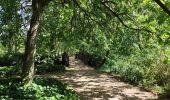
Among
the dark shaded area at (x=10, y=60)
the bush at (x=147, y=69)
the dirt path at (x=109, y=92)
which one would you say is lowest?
the dirt path at (x=109, y=92)

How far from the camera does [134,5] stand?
1335 cm

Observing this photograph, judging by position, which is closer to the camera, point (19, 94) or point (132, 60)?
point (19, 94)

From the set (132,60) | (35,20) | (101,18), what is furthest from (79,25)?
(132,60)

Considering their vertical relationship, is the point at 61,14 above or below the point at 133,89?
above

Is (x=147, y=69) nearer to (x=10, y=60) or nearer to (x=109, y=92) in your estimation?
(x=109, y=92)

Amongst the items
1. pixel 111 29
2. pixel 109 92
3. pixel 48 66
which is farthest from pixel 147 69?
pixel 48 66

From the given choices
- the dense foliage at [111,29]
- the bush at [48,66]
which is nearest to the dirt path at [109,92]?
the dense foliage at [111,29]

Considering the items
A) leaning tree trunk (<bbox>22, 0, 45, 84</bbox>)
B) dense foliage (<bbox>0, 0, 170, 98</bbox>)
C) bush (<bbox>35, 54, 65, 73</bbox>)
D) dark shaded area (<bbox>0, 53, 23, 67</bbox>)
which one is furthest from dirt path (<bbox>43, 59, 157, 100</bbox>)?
dark shaded area (<bbox>0, 53, 23, 67</bbox>)

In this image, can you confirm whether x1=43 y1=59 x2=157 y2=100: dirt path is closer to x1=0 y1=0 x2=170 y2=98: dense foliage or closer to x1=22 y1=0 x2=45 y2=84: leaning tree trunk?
x1=0 y1=0 x2=170 y2=98: dense foliage

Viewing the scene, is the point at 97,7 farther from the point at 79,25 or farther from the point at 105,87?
the point at 105,87

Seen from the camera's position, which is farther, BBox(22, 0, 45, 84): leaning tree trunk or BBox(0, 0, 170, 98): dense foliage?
BBox(0, 0, 170, 98): dense foliage

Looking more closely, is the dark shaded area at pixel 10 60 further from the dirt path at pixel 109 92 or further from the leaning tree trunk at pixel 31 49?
the leaning tree trunk at pixel 31 49

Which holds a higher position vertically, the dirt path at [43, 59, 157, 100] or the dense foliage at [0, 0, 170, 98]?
the dense foliage at [0, 0, 170, 98]

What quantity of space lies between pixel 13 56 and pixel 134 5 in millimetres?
17617
